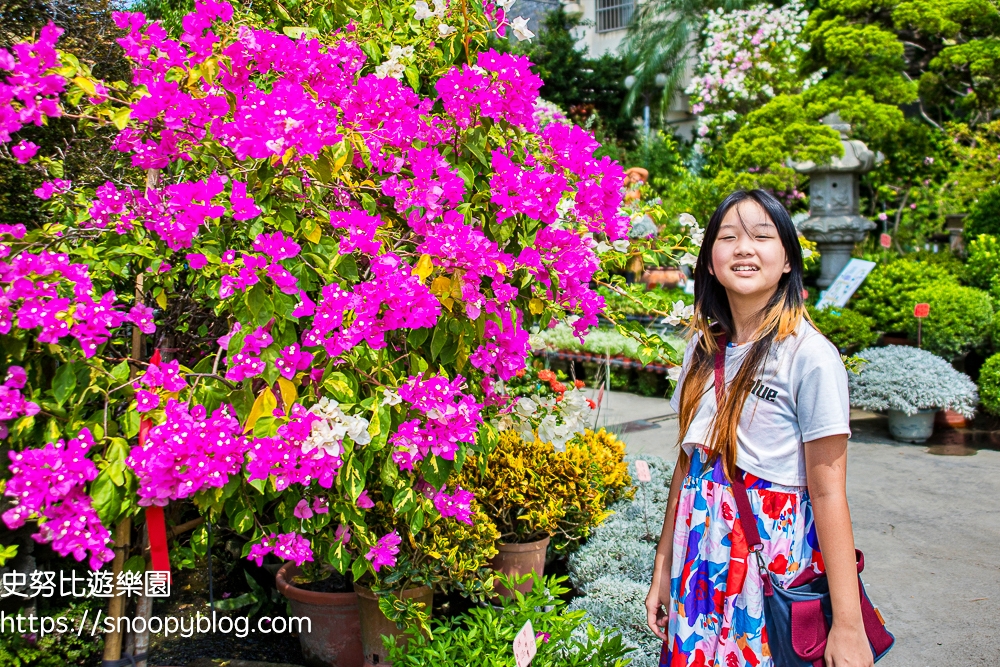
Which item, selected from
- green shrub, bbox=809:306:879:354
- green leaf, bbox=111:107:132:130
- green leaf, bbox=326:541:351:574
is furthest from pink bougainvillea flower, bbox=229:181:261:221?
green shrub, bbox=809:306:879:354

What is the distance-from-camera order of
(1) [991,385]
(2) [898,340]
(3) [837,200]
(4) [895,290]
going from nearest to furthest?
(1) [991,385], (4) [895,290], (2) [898,340], (3) [837,200]

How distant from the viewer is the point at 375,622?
8.34 feet

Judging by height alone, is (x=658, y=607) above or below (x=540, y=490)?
above

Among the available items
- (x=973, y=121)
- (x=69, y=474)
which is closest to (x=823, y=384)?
(x=69, y=474)

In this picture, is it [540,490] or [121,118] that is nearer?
[121,118]

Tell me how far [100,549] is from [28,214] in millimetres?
1488

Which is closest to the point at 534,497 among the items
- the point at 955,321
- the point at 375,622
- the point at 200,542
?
the point at 375,622

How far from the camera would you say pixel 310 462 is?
1.59 metres

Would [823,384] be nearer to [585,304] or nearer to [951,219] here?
[585,304]

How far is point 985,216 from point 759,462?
7.79 m

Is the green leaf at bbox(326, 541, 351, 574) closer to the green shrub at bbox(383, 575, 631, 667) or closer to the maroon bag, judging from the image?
the green shrub at bbox(383, 575, 631, 667)

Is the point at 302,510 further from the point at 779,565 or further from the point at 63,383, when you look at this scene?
the point at 779,565

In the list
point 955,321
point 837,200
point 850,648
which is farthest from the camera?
point 837,200

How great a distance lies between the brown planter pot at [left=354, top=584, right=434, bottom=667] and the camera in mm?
2510
